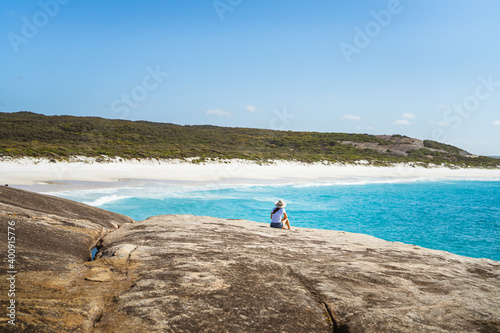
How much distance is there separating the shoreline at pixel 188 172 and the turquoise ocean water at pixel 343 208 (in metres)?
3.66

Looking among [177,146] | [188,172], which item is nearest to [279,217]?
[188,172]

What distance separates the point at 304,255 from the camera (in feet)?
21.4

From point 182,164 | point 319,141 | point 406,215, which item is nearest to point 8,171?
point 182,164

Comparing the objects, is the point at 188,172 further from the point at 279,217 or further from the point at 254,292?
Answer: the point at 254,292

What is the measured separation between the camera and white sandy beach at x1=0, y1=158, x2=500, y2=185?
27500mm

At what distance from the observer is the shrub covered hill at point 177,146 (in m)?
39.5

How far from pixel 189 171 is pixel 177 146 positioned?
19.3m

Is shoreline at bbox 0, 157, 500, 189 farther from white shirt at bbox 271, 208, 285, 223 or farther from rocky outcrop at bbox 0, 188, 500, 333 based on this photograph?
rocky outcrop at bbox 0, 188, 500, 333

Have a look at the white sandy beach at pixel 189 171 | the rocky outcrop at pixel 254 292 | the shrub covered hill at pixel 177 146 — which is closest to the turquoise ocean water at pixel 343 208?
the white sandy beach at pixel 189 171

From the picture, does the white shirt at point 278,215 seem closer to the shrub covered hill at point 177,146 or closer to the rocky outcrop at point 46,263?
the rocky outcrop at point 46,263

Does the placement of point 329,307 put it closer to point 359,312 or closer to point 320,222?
point 359,312

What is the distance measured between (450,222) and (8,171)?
3464 centimetres

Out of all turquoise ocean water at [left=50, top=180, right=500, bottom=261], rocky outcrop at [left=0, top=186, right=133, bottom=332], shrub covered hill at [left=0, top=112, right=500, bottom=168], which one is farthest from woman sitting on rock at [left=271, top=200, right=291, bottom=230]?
shrub covered hill at [left=0, top=112, right=500, bottom=168]

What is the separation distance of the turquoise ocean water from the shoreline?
12.0ft
